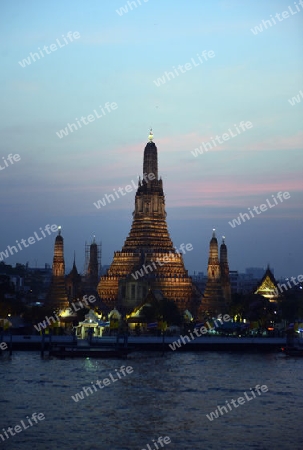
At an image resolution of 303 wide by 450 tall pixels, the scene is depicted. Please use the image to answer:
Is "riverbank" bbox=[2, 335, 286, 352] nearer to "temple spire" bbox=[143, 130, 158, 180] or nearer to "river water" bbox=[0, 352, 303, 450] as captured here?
"river water" bbox=[0, 352, 303, 450]

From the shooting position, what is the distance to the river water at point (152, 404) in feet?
154

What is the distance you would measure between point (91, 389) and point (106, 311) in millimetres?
56615

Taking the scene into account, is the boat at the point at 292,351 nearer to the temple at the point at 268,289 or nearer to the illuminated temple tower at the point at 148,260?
the illuminated temple tower at the point at 148,260

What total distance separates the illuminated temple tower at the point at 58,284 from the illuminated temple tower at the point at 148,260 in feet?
18.5

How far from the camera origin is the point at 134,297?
11819cm

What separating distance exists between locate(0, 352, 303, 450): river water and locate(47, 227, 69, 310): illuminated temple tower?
1411 inches

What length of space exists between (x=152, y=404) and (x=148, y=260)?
65504mm

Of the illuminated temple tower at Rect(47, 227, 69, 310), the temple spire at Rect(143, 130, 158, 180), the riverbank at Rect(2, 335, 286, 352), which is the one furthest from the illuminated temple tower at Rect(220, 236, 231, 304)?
the riverbank at Rect(2, 335, 286, 352)

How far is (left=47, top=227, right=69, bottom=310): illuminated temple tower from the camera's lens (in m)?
120

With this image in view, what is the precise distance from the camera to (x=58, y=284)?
121000mm

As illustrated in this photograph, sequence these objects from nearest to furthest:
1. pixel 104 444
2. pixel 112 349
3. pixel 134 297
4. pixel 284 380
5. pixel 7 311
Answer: pixel 104 444, pixel 284 380, pixel 112 349, pixel 7 311, pixel 134 297

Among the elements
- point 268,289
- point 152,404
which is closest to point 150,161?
point 268,289

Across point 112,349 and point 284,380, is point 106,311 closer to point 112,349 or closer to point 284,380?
point 112,349

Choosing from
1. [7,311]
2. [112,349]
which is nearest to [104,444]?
[112,349]
